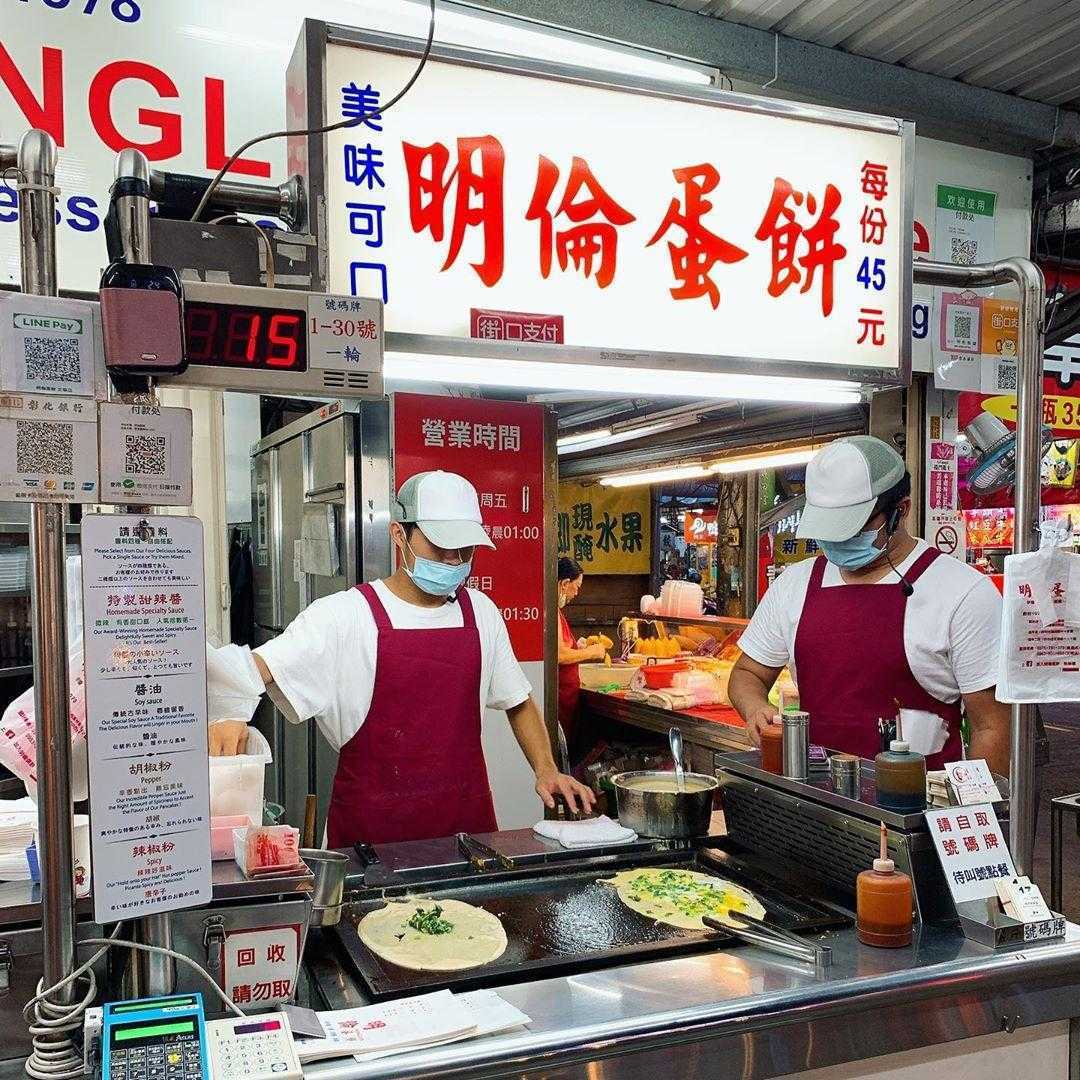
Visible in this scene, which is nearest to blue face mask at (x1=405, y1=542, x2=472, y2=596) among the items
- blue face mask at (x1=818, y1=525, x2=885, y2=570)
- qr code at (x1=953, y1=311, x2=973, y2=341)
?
blue face mask at (x1=818, y1=525, x2=885, y2=570)

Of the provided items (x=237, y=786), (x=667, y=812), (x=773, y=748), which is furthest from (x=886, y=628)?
(x=237, y=786)

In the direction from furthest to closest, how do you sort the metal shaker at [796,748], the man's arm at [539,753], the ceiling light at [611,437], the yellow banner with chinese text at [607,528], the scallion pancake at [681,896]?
1. the yellow banner with chinese text at [607,528]
2. the ceiling light at [611,437]
3. the man's arm at [539,753]
4. the metal shaker at [796,748]
5. the scallion pancake at [681,896]

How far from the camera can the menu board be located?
4.54 ft

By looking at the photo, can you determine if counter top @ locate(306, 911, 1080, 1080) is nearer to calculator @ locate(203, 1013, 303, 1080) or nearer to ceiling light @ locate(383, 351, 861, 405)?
calculator @ locate(203, 1013, 303, 1080)

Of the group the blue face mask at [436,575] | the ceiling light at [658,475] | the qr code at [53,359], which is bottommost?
the blue face mask at [436,575]

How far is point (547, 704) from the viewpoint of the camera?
503 centimetres

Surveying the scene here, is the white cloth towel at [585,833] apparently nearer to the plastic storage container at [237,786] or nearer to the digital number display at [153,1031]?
the plastic storage container at [237,786]

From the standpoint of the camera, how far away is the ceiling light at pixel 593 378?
2180mm

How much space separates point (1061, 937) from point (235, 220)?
7.06ft

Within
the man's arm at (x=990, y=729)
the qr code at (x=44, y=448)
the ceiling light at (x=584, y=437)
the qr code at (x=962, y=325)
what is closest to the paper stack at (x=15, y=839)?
the qr code at (x=44, y=448)

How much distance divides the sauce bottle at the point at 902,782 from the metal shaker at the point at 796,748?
1.07 ft

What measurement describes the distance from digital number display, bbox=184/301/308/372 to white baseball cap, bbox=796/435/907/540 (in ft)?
6.53

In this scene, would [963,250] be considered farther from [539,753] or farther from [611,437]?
[539,753]

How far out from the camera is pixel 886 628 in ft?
10.5
